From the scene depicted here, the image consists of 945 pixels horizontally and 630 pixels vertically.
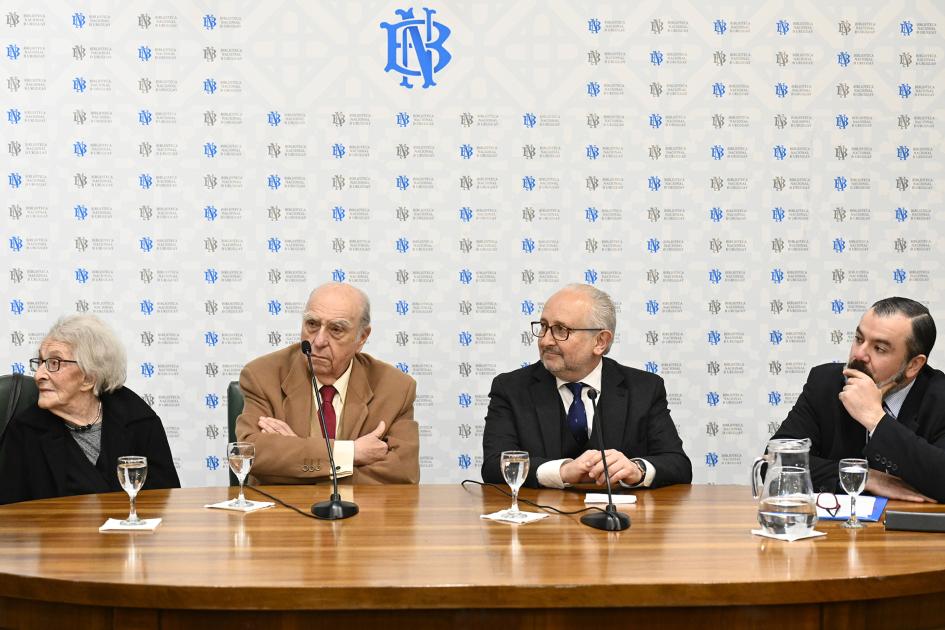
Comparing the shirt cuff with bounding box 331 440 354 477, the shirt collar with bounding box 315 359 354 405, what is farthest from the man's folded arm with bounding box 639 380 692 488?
the shirt collar with bounding box 315 359 354 405

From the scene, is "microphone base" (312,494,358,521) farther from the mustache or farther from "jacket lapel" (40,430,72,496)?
the mustache

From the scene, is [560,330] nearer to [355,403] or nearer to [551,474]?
[551,474]

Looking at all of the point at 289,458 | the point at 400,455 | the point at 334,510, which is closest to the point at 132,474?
the point at 334,510

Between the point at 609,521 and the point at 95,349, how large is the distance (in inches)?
75.4

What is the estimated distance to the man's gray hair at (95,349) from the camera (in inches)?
130

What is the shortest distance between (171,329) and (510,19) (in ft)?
6.83

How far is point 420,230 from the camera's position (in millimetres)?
4391

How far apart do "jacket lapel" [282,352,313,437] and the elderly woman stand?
17.7 inches

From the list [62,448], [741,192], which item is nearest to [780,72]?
[741,192]

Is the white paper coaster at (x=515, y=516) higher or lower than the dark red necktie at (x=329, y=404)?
lower

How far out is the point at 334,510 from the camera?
99.3 inches

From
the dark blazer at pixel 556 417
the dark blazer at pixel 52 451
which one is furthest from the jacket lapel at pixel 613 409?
the dark blazer at pixel 52 451

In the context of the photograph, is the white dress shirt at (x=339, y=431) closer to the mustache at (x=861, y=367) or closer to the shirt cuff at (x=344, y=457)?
A: the shirt cuff at (x=344, y=457)

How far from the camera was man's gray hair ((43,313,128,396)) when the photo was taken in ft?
10.8
